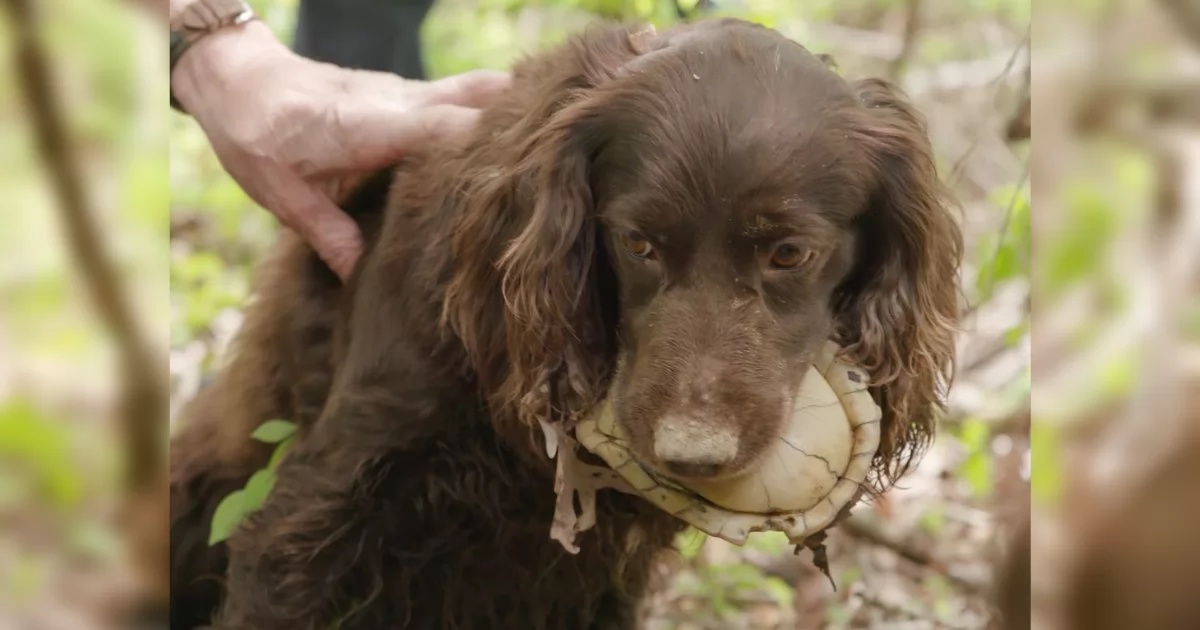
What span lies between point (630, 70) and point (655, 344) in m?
0.46

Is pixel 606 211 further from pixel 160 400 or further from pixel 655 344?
pixel 160 400

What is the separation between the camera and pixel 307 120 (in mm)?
2346

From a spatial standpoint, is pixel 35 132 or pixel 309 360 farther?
pixel 309 360

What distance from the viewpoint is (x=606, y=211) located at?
1851 mm

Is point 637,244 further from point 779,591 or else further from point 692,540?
point 779,591

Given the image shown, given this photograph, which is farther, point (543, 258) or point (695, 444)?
point (543, 258)

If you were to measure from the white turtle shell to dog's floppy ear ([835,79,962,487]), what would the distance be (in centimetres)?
7

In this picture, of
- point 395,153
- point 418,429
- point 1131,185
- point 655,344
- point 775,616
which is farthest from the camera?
point 775,616

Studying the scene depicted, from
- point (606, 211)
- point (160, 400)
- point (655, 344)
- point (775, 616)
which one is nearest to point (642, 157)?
point (606, 211)

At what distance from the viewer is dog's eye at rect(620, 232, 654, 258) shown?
5.86 feet

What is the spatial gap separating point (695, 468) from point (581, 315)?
0.38 meters

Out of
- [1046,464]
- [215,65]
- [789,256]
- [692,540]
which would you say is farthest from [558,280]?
[215,65]

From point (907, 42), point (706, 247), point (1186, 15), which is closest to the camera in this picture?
point (1186, 15)

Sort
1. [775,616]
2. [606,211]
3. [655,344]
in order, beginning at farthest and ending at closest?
[775,616], [606,211], [655,344]
